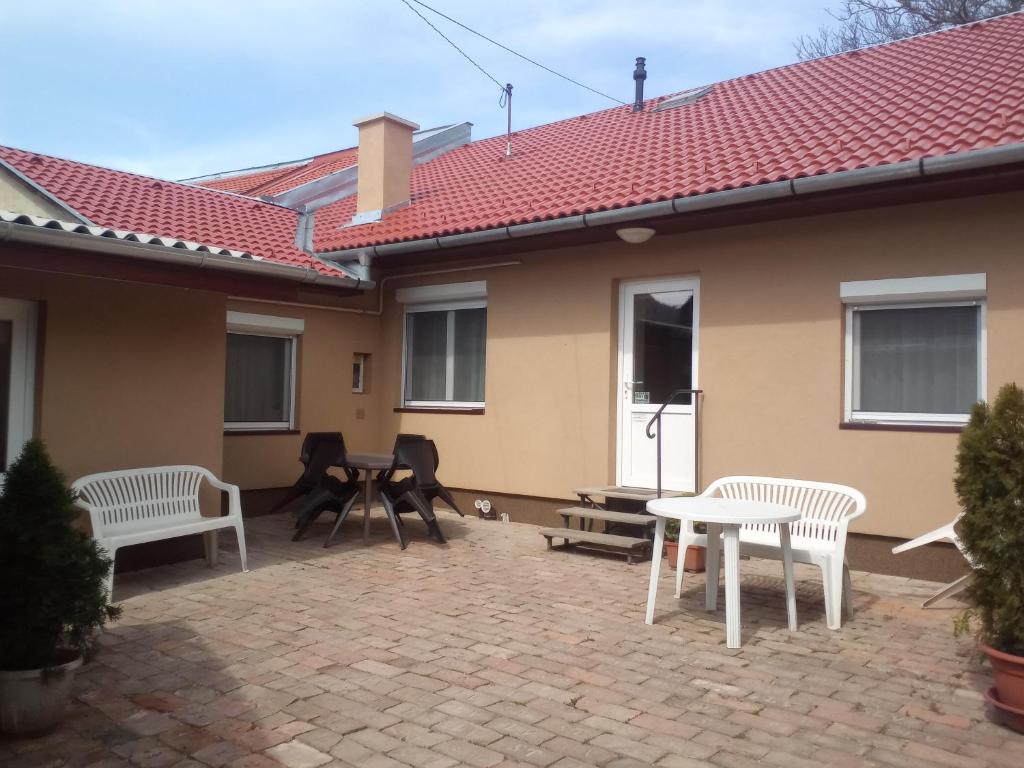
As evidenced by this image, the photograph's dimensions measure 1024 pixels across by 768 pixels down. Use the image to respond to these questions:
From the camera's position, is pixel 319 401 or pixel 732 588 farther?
pixel 319 401

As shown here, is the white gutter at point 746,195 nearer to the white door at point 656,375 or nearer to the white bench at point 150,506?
the white door at point 656,375

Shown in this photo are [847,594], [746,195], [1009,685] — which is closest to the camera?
[1009,685]

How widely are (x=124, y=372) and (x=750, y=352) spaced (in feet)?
17.7

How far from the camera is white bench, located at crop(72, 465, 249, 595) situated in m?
5.99

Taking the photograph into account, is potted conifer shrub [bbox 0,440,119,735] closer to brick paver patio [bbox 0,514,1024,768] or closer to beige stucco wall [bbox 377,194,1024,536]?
brick paver patio [bbox 0,514,1024,768]

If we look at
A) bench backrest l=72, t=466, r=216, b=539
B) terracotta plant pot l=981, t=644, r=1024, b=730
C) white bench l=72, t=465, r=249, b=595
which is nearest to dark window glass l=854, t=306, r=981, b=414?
terracotta plant pot l=981, t=644, r=1024, b=730

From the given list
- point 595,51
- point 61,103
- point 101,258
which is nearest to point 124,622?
point 101,258

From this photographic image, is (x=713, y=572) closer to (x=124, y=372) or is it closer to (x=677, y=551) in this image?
(x=677, y=551)

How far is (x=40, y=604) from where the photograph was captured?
11.8ft

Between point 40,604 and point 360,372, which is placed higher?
point 360,372

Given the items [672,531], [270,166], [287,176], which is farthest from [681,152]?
[270,166]

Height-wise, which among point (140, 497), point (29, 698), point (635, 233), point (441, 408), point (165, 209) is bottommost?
point (29, 698)

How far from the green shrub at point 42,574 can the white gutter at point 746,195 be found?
18.0 feet

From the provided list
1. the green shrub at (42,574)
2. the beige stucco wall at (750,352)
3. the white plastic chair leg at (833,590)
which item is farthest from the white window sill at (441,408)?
the green shrub at (42,574)
